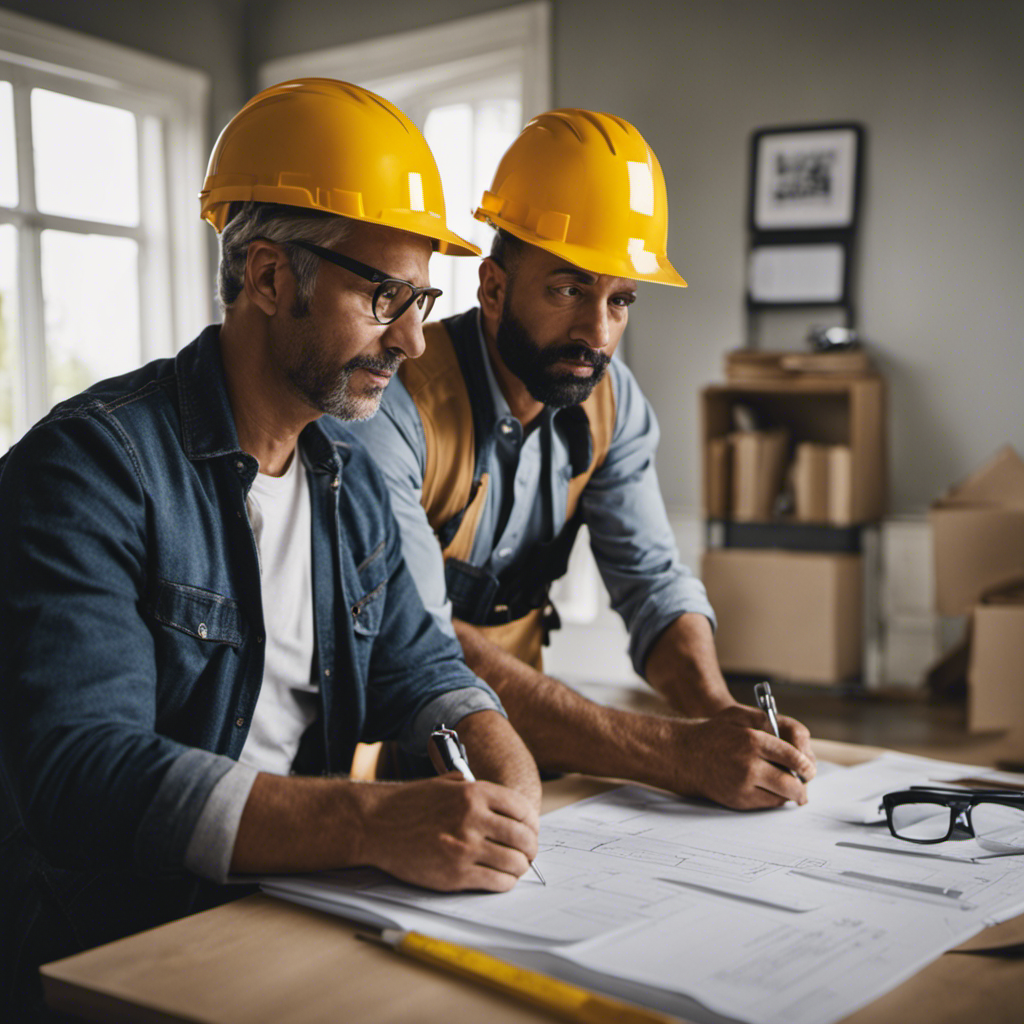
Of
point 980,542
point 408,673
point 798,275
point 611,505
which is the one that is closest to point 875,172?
point 798,275

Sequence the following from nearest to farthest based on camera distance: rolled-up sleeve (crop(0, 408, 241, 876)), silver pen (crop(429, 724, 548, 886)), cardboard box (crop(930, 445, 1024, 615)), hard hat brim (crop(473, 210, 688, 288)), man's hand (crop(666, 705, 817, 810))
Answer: rolled-up sleeve (crop(0, 408, 241, 876)) < silver pen (crop(429, 724, 548, 886)) < man's hand (crop(666, 705, 817, 810)) < hard hat brim (crop(473, 210, 688, 288)) < cardboard box (crop(930, 445, 1024, 615))

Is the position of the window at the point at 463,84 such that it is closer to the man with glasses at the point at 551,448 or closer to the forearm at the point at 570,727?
the man with glasses at the point at 551,448

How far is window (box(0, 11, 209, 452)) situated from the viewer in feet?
16.5

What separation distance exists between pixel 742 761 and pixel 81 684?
0.72 m

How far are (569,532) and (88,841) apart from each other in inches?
47.5

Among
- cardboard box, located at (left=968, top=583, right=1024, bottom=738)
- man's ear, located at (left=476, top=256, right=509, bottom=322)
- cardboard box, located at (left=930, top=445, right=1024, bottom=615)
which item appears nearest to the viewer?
man's ear, located at (left=476, top=256, right=509, bottom=322)

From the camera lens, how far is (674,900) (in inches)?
37.9

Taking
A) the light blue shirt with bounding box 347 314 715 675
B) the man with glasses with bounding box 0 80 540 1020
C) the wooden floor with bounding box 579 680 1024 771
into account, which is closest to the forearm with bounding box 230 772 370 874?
the man with glasses with bounding box 0 80 540 1020

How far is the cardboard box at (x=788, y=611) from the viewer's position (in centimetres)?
459

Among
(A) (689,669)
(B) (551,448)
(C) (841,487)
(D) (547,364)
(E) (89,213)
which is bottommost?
(A) (689,669)

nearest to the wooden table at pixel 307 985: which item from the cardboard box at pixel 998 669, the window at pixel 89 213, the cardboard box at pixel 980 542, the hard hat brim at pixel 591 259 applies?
the hard hat brim at pixel 591 259

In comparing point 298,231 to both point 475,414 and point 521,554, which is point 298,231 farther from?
point 521,554

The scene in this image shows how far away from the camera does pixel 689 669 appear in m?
1.76

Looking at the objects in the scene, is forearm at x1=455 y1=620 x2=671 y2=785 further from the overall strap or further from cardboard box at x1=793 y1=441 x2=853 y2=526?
cardboard box at x1=793 y1=441 x2=853 y2=526
